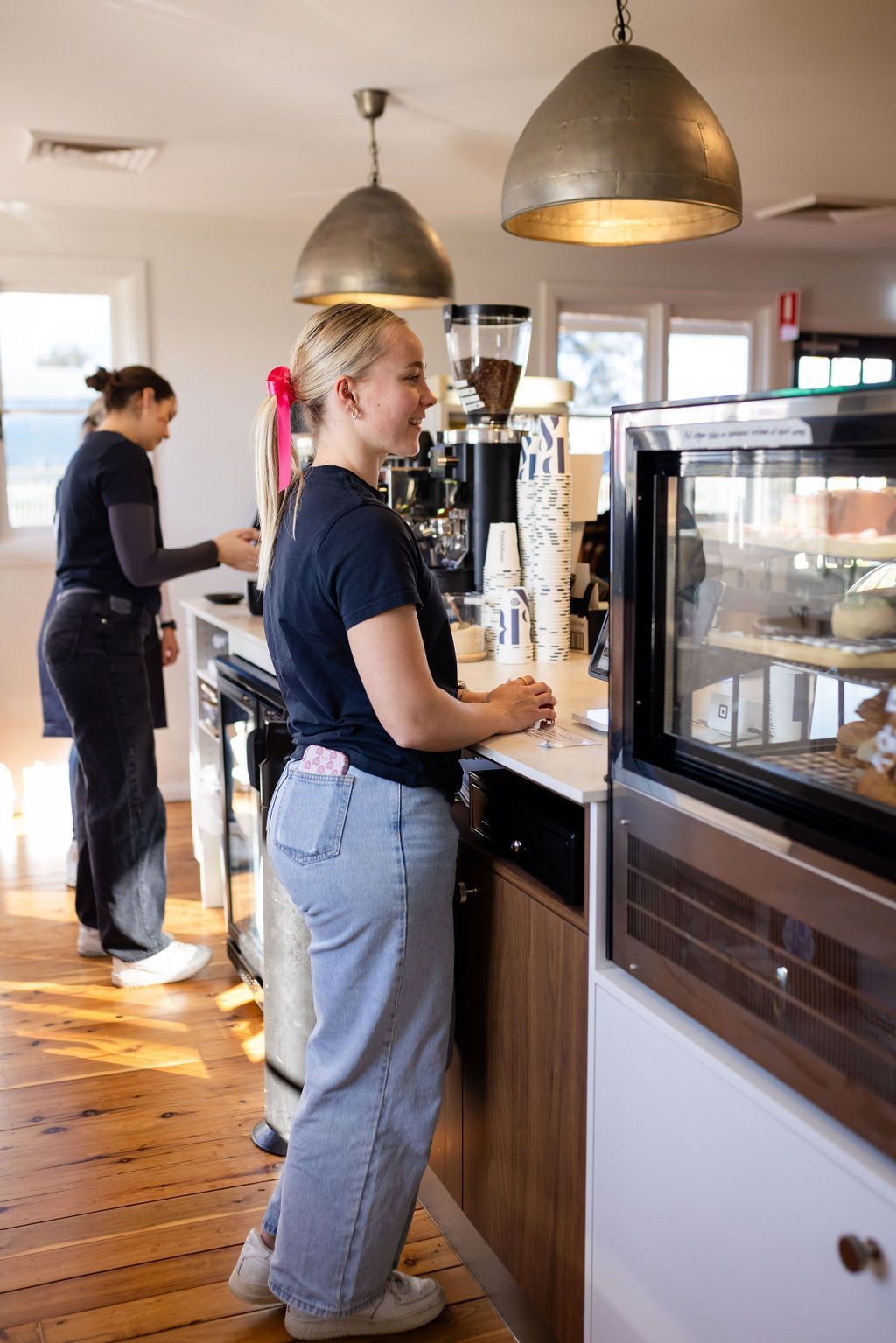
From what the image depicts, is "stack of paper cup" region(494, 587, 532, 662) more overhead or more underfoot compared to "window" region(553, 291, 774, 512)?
more underfoot

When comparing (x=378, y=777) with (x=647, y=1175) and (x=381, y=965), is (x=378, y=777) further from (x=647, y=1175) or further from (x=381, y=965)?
(x=647, y=1175)

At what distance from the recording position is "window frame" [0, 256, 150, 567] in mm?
4934

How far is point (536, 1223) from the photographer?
175cm

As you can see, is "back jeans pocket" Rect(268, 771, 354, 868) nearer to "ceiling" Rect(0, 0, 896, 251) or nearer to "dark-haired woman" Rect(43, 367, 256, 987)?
"dark-haired woman" Rect(43, 367, 256, 987)

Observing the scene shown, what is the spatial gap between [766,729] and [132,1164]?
1678 millimetres

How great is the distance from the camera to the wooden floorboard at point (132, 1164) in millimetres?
1901

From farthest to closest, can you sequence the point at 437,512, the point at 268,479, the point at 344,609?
the point at 437,512
the point at 268,479
the point at 344,609

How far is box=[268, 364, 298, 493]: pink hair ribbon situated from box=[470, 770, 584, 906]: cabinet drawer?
1.78 feet

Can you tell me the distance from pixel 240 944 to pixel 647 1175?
5.86 ft

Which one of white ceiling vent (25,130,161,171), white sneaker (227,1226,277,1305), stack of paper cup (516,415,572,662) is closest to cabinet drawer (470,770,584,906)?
stack of paper cup (516,415,572,662)

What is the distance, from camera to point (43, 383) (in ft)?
16.7

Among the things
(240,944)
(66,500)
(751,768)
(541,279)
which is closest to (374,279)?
(66,500)

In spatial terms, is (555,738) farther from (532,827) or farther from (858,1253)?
(858,1253)

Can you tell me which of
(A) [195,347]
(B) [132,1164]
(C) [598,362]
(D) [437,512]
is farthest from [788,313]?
(B) [132,1164]
